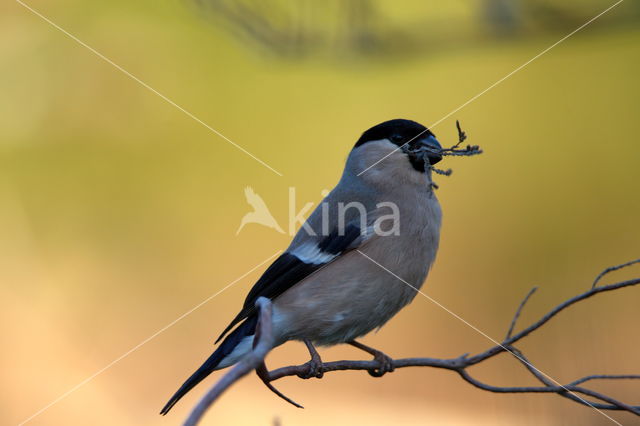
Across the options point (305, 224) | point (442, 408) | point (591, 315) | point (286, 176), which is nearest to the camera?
point (591, 315)

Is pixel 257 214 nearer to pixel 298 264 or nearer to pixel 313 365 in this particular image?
pixel 298 264

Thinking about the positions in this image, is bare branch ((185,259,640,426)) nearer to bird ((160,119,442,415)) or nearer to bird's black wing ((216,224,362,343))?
bird ((160,119,442,415))

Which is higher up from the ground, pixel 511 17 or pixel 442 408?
pixel 511 17

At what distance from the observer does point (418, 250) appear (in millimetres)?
2016

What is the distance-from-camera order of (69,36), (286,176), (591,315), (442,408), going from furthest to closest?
1. (69,36)
2. (286,176)
3. (442,408)
4. (591,315)

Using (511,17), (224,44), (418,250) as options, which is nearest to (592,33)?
(511,17)

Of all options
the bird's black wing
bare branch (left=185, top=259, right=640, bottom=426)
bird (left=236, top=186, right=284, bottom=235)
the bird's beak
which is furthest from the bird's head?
bare branch (left=185, top=259, right=640, bottom=426)

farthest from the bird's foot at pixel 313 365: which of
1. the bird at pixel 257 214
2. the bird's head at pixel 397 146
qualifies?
the bird at pixel 257 214

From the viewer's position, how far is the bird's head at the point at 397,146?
85.5 inches

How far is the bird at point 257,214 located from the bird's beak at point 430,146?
33.6 inches

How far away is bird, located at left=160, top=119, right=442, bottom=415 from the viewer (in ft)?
6.46

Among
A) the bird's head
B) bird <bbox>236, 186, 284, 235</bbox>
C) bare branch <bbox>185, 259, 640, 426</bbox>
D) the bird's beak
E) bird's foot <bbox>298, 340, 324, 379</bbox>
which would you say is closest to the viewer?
bare branch <bbox>185, 259, 640, 426</bbox>

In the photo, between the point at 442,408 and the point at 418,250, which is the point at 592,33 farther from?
the point at 442,408

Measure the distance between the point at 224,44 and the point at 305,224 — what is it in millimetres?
1711
